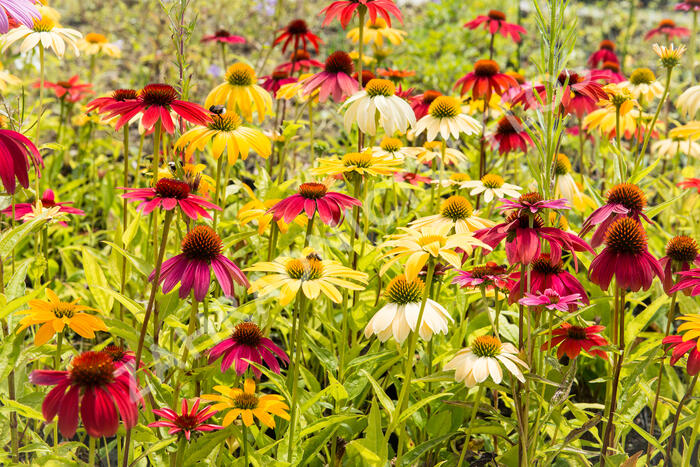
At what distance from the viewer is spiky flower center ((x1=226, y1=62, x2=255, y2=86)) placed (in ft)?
6.48

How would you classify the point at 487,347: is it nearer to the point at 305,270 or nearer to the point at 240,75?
the point at 305,270

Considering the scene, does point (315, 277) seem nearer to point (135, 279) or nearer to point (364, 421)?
point (364, 421)

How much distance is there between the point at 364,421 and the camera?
5.32 ft

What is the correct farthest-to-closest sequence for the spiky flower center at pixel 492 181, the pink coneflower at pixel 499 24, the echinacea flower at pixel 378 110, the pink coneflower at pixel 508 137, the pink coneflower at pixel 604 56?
the pink coneflower at pixel 604 56 → the pink coneflower at pixel 499 24 → the pink coneflower at pixel 508 137 → the spiky flower center at pixel 492 181 → the echinacea flower at pixel 378 110

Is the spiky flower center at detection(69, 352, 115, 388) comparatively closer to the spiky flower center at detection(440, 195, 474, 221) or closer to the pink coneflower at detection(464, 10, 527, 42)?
the spiky flower center at detection(440, 195, 474, 221)

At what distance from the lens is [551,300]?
1329 millimetres

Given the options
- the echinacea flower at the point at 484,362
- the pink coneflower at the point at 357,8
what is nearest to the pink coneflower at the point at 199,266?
the echinacea flower at the point at 484,362

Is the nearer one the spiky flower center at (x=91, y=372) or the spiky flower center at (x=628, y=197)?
the spiky flower center at (x=91, y=372)

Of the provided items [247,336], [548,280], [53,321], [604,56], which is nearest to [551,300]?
[548,280]

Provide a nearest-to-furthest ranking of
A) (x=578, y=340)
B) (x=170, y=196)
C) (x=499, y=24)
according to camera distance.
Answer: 1. (x=170, y=196)
2. (x=578, y=340)
3. (x=499, y=24)

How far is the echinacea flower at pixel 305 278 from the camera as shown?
1.25 m

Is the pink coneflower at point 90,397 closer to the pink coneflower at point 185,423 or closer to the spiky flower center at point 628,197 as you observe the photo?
the pink coneflower at point 185,423

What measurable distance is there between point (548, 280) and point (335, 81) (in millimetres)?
904

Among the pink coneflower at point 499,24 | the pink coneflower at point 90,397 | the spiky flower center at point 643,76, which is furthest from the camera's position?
the pink coneflower at point 499,24
